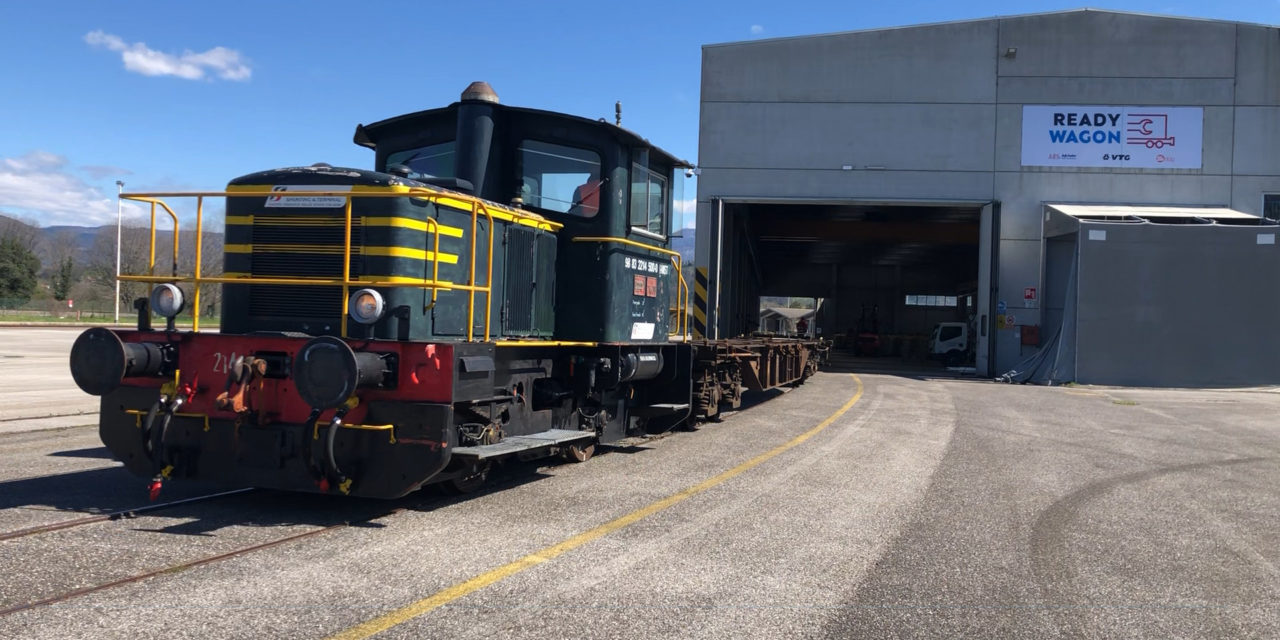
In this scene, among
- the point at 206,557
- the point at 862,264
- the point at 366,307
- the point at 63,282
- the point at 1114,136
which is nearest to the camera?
the point at 206,557

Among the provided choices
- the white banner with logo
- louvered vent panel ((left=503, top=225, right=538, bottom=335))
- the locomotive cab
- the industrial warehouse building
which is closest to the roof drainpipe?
the locomotive cab

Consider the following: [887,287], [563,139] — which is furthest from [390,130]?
[887,287]

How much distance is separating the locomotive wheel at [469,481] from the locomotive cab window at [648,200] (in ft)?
9.06

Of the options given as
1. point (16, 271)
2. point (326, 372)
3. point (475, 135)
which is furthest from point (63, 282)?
point (326, 372)

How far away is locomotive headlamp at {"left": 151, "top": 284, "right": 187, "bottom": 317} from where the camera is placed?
610cm

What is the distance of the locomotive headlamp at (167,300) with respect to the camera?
6098 millimetres

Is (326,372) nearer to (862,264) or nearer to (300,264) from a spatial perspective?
(300,264)

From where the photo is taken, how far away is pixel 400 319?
568 cm

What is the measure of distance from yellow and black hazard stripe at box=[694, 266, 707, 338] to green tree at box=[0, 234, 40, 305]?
1970 inches

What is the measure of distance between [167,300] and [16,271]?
6113 centimetres

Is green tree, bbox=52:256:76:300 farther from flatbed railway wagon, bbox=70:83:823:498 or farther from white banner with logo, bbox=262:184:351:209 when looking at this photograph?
white banner with logo, bbox=262:184:351:209

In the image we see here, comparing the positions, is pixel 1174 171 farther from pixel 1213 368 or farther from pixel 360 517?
pixel 360 517

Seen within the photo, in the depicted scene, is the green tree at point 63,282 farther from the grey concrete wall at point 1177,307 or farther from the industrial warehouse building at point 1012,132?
the grey concrete wall at point 1177,307

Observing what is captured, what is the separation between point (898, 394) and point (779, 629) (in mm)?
15015
